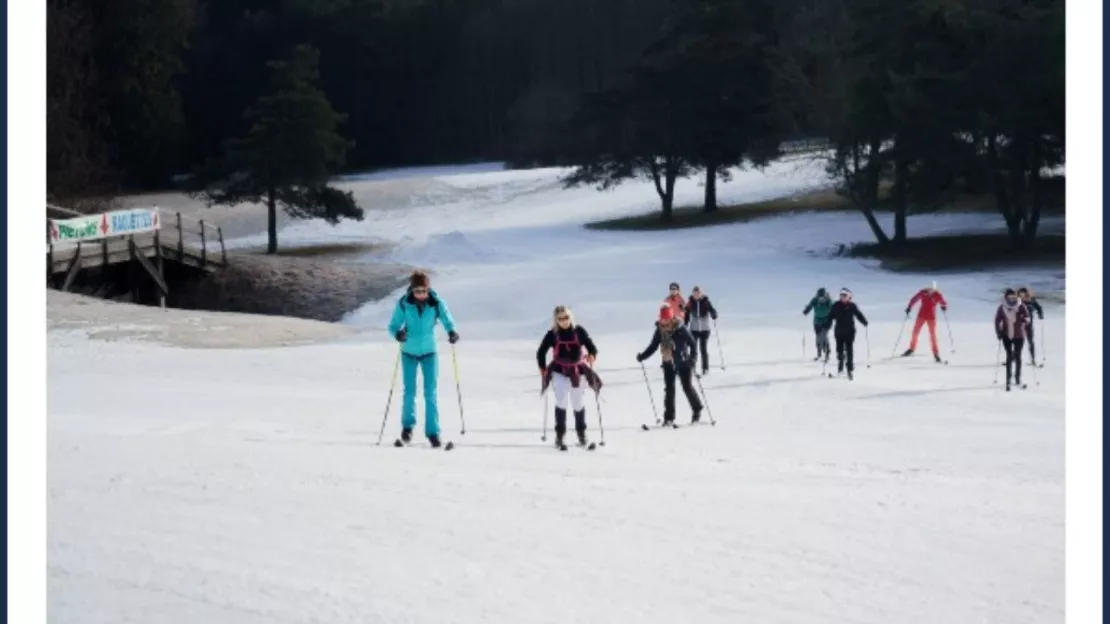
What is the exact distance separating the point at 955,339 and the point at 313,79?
303 inches

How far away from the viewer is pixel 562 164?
1873cm

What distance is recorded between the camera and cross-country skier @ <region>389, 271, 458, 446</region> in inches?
288

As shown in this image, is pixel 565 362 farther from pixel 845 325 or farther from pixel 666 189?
pixel 666 189

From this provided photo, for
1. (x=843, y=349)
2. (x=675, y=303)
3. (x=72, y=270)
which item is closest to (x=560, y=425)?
(x=675, y=303)

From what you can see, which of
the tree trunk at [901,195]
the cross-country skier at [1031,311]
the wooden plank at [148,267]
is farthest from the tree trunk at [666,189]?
A: the cross-country skier at [1031,311]

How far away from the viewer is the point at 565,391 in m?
7.78

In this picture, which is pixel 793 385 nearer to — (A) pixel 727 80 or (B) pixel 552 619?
(B) pixel 552 619

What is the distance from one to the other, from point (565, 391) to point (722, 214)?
39.4 feet

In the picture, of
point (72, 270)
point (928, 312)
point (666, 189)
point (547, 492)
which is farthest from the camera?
point (666, 189)

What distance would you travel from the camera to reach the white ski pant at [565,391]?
773 cm

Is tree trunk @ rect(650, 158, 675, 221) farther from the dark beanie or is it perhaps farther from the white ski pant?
the dark beanie
